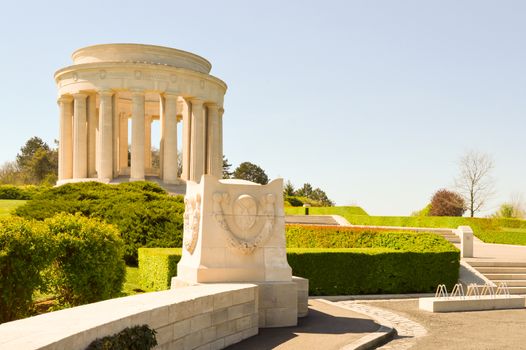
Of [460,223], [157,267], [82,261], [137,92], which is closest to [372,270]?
[157,267]

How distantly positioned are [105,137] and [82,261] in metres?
33.7

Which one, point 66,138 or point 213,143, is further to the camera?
point 213,143

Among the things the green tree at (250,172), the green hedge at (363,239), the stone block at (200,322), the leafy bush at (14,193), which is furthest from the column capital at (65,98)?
the green tree at (250,172)

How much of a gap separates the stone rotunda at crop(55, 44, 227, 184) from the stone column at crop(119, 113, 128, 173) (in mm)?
3778

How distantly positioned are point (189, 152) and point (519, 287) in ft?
106

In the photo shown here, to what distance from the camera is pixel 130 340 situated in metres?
7.80

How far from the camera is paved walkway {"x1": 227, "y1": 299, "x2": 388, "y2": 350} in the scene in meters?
11.2

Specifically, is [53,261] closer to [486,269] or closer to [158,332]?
[158,332]

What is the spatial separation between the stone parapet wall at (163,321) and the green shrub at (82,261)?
10.4 ft

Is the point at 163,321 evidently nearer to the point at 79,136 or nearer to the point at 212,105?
the point at 79,136

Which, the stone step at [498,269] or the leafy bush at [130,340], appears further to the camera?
the stone step at [498,269]

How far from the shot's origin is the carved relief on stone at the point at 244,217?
42.8ft

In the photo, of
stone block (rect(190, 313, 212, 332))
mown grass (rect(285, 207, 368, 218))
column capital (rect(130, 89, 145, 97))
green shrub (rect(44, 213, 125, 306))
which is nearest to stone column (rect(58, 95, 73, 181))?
column capital (rect(130, 89, 145, 97))

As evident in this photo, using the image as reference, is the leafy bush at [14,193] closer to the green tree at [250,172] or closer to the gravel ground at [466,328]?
the gravel ground at [466,328]
